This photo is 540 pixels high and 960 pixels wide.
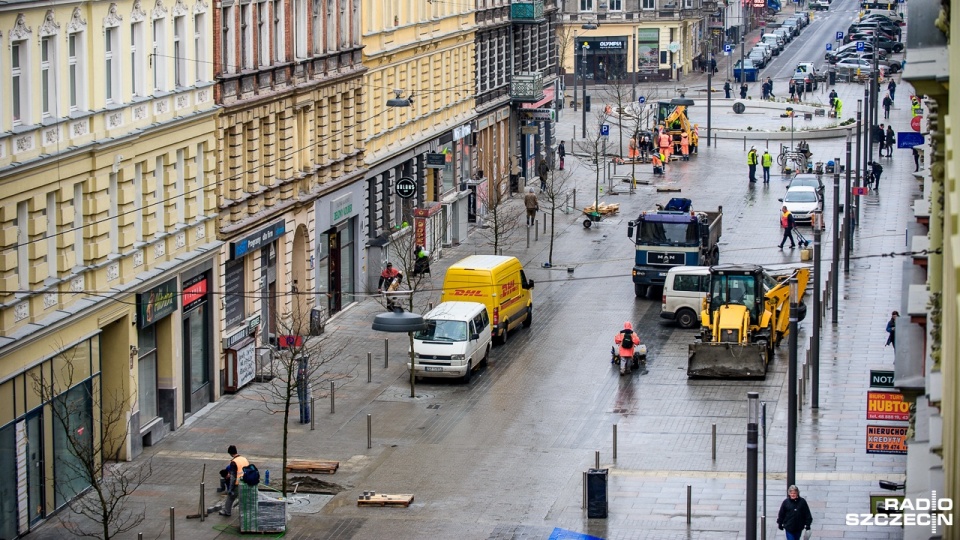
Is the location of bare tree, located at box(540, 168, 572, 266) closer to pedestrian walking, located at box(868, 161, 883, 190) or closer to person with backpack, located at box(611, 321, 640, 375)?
pedestrian walking, located at box(868, 161, 883, 190)

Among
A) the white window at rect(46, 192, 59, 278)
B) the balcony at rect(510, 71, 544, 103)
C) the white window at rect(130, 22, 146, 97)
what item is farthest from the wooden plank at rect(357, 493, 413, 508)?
the balcony at rect(510, 71, 544, 103)

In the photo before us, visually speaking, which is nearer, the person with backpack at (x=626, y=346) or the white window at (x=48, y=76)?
the white window at (x=48, y=76)

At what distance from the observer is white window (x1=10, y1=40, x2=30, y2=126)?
35.6m

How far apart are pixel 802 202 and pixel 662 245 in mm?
16235

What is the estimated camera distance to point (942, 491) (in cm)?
1658

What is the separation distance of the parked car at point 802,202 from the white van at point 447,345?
26.8 metres

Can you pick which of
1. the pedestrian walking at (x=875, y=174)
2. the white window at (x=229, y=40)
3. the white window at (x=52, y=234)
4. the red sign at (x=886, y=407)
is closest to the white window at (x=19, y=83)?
the white window at (x=52, y=234)

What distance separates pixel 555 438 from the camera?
4291 cm

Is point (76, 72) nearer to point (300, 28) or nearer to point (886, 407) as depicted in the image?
point (300, 28)

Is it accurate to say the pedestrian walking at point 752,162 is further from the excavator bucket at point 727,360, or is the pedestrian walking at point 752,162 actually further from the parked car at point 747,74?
the parked car at point 747,74

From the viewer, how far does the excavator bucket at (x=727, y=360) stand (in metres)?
48.5

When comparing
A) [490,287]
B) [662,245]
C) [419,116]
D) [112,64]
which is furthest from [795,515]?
[419,116]

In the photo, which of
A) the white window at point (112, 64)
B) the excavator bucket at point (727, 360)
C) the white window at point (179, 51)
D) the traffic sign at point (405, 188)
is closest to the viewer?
the white window at point (112, 64)

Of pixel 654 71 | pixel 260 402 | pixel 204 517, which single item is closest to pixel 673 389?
pixel 260 402
